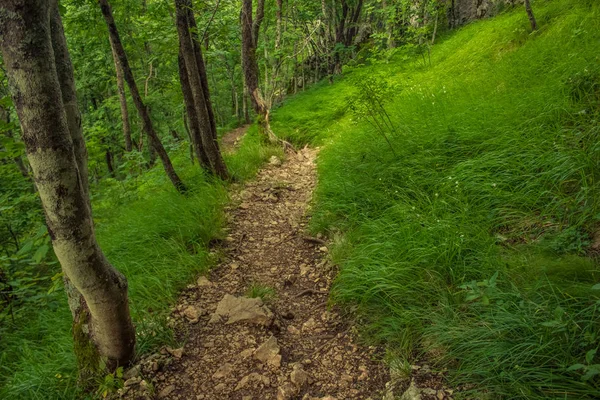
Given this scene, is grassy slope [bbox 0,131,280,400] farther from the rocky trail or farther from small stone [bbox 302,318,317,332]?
small stone [bbox 302,318,317,332]

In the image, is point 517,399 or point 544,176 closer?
point 517,399

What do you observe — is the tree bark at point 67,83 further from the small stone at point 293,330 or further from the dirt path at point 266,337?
the small stone at point 293,330

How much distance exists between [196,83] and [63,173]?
13.1 ft

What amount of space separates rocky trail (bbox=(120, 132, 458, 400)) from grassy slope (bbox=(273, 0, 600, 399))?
0.28m

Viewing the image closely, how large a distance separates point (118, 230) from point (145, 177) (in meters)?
3.19

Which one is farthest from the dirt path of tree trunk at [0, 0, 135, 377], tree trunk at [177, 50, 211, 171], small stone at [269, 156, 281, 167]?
small stone at [269, 156, 281, 167]

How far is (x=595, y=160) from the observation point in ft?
8.59

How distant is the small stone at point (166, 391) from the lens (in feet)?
7.85

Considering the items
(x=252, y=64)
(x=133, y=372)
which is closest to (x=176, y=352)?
(x=133, y=372)

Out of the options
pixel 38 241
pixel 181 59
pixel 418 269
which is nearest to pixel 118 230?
pixel 38 241

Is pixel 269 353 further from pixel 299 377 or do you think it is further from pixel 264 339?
pixel 299 377

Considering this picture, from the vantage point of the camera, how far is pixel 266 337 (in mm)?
2824

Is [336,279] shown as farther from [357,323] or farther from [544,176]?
[544,176]

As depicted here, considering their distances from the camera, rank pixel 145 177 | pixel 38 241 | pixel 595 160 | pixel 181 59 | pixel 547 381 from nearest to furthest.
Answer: pixel 547 381
pixel 38 241
pixel 595 160
pixel 181 59
pixel 145 177
